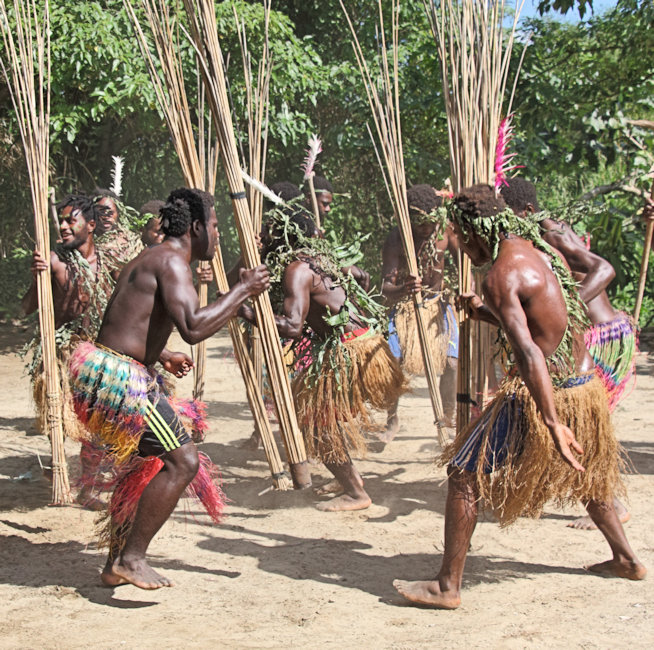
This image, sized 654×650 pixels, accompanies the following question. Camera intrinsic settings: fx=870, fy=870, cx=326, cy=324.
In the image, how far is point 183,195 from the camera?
12.3 ft

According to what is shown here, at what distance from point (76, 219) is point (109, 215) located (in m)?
0.80

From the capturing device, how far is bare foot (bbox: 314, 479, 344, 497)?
5.26m

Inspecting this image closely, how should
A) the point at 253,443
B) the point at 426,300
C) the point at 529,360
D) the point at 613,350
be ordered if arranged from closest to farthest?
the point at 529,360, the point at 613,350, the point at 253,443, the point at 426,300

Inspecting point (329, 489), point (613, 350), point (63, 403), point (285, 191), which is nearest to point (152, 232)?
point (285, 191)

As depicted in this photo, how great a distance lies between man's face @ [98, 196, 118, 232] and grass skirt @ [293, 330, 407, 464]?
75.5 inches

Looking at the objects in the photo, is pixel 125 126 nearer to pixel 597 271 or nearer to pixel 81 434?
pixel 81 434

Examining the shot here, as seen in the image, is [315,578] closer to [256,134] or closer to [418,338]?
[256,134]

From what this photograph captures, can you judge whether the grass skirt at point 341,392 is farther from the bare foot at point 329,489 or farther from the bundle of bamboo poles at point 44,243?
the bundle of bamboo poles at point 44,243

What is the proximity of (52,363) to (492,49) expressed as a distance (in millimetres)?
2875

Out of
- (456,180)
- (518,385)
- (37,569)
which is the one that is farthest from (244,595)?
(456,180)

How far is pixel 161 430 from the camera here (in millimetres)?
3684

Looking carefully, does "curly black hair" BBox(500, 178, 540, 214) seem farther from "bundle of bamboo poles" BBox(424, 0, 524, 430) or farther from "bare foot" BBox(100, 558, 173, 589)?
"bare foot" BBox(100, 558, 173, 589)

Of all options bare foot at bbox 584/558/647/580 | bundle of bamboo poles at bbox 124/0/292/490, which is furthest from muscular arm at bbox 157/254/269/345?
bare foot at bbox 584/558/647/580

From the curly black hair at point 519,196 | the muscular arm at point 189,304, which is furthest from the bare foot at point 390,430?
the muscular arm at point 189,304
